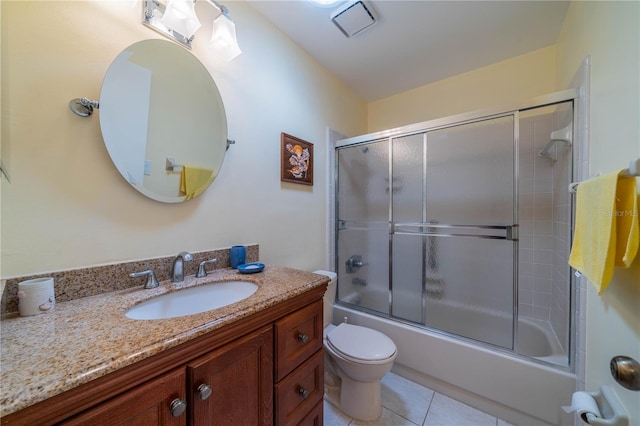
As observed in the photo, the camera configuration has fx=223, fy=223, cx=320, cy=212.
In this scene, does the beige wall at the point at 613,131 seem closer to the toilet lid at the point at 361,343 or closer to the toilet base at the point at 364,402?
the toilet lid at the point at 361,343

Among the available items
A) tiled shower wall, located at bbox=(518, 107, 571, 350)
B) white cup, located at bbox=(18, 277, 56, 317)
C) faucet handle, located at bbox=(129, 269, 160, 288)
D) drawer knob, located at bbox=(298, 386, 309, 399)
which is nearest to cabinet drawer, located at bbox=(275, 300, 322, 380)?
drawer knob, located at bbox=(298, 386, 309, 399)

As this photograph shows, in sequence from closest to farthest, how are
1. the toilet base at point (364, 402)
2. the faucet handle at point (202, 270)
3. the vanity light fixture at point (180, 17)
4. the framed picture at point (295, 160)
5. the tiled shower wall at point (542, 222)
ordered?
the vanity light fixture at point (180, 17) < the faucet handle at point (202, 270) < the toilet base at point (364, 402) < the tiled shower wall at point (542, 222) < the framed picture at point (295, 160)

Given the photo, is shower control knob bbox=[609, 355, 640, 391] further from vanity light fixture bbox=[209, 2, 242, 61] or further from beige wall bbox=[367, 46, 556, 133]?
vanity light fixture bbox=[209, 2, 242, 61]

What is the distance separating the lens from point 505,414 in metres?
1.28

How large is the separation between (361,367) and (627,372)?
98 centimetres

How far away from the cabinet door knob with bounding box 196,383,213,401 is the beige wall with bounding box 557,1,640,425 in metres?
1.08

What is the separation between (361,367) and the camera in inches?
48.4

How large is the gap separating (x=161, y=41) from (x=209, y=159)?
1.70 feet

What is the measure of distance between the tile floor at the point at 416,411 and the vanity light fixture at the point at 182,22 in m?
2.12

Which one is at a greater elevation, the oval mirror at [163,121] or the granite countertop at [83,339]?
the oval mirror at [163,121]

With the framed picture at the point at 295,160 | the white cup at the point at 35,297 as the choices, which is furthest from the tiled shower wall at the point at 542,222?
the white cup at the point at 35,297

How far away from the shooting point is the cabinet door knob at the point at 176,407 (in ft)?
1.73

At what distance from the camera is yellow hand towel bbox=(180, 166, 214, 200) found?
3.50 ft

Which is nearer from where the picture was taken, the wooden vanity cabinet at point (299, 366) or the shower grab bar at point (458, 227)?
the wooden vanity cabinet at point (299, 366)
